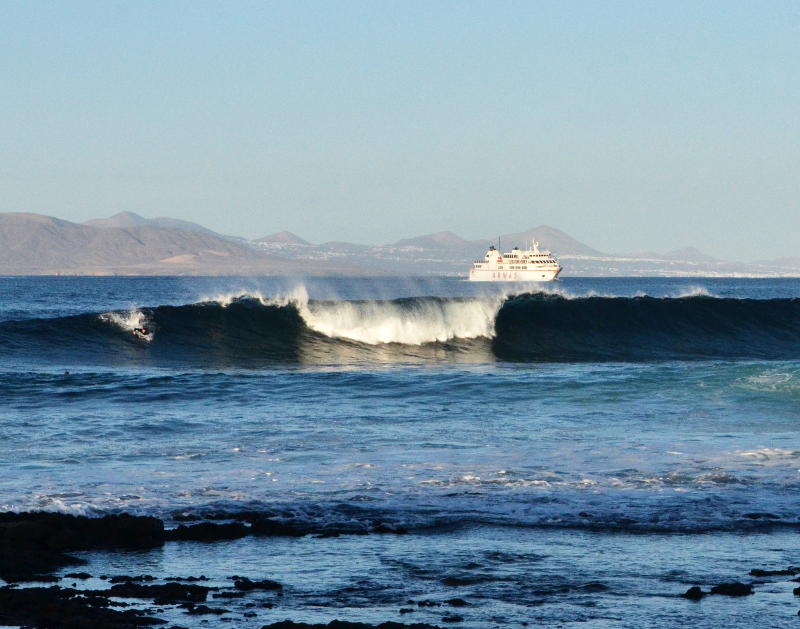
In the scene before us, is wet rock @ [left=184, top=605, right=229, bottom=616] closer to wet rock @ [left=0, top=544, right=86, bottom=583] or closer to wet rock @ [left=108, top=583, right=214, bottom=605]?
wet rock @ [left=108, top=583, right=214, bottom=605]

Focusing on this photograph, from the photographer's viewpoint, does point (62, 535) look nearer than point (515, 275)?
Yes

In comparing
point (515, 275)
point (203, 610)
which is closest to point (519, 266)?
point (515, 275)

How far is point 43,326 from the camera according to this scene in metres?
34.5

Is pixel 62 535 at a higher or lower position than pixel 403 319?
lower

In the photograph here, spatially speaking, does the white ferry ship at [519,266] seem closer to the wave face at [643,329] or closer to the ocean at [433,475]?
the wave face at [643,329]

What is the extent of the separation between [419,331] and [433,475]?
23480 millimetres

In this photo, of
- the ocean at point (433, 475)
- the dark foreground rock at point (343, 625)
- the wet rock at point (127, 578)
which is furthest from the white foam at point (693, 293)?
the dark foreground rock at point (343, 625)

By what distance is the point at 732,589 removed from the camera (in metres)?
8.95

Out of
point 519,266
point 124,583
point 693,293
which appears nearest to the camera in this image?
point 124,583

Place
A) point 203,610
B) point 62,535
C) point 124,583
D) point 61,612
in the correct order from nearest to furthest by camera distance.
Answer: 1. point 61,612
2. point 203,610
3. point 124,583
4. point 62,535

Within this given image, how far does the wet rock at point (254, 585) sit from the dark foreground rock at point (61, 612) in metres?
1.01

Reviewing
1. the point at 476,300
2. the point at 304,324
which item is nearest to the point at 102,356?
the point at 304,324

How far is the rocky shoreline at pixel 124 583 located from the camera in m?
8.08

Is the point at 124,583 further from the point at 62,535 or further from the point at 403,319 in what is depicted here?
the point at 403,319
